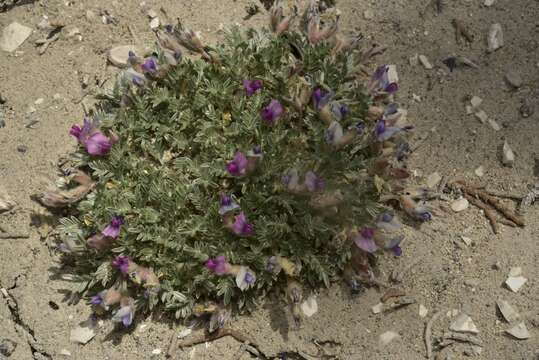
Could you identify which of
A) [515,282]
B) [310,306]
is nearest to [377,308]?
[310,306]

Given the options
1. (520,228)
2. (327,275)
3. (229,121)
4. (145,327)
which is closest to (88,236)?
(145,327)

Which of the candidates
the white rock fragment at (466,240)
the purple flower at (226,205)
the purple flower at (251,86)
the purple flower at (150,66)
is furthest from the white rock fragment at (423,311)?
the purple flower at (150,66)

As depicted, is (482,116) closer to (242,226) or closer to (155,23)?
(242,226)

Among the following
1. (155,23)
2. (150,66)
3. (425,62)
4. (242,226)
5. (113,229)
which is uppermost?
(150,66)

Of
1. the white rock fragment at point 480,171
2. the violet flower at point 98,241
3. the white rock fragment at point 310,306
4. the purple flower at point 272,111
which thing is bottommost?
the white rock fragment at point 310,306

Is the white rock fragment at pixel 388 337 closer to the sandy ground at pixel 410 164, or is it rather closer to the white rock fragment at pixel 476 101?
the sandy ground at pixel 410 164

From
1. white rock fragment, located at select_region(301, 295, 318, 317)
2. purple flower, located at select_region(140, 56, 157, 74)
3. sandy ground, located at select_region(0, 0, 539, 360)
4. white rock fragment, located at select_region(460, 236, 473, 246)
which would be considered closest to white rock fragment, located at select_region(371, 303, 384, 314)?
sandy ground, located at select_region(0, 0, 539, 360)

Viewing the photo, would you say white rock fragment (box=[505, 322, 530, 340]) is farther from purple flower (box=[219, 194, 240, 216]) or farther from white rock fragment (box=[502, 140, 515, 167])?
purple flower (box=[219, 194, 240, 216])
